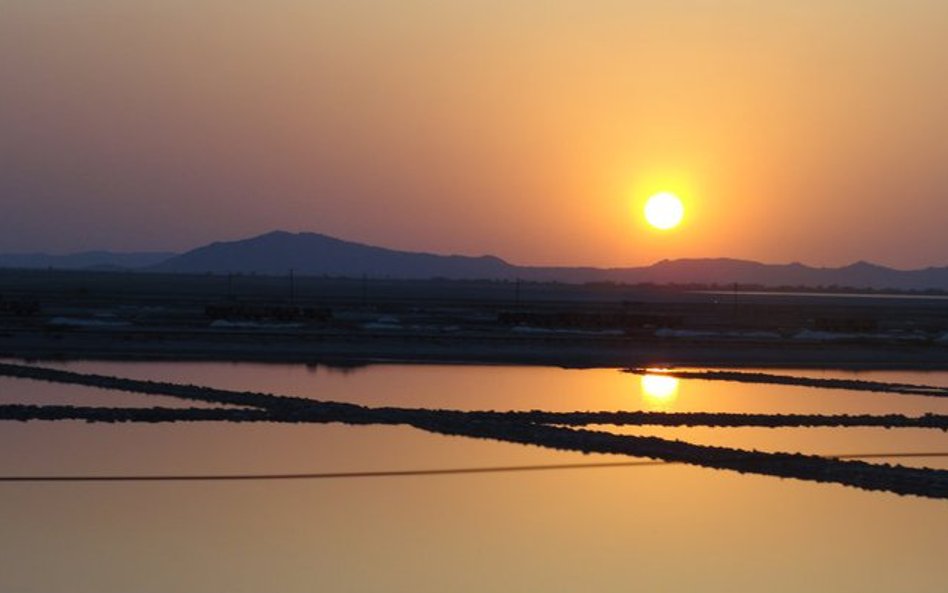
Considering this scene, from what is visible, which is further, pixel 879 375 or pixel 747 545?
pixel 879 375

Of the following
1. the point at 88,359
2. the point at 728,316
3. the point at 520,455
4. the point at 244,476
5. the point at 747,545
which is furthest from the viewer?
the point at 728,316

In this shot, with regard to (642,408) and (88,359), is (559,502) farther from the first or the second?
(88,359)

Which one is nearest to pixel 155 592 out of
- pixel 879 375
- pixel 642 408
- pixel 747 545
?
pixel 747 545

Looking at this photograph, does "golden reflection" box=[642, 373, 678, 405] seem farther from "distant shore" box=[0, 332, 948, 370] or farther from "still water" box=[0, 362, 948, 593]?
"still water" box=[0, 362, 948, 593]

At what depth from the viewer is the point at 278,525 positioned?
1484 cm

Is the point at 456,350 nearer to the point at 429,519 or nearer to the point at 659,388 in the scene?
the point at 659,388

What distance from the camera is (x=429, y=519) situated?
50.8 ft

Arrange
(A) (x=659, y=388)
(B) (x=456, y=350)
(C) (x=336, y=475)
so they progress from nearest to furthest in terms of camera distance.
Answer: (C) (x=336, y=475) → (A) (x=659, y=388) → (B) (x=456, y=350)

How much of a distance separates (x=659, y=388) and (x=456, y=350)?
1202cm

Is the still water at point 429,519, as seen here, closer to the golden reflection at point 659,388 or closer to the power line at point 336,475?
the power line at point 336,475

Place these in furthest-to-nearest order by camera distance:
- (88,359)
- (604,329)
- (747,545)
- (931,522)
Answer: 1. (604,329)
2. (88,359)
3. (931,522)
4. (747,545)

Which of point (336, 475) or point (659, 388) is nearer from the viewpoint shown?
point (336, 475)

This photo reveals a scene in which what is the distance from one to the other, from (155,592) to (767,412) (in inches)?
710

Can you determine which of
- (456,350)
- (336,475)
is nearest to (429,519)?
(336,475)
